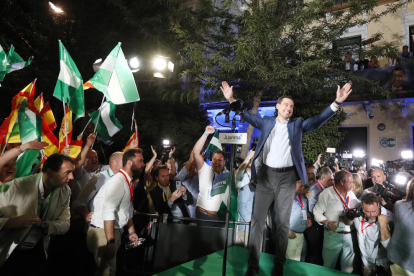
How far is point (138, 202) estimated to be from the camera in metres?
5.62

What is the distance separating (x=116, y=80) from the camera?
19.8 feet

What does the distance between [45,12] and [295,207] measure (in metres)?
14.2

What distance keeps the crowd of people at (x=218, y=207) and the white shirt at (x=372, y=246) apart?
0.05 ft

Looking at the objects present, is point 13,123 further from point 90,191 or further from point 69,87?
point 90,191

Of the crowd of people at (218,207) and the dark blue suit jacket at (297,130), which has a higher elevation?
the dark blue suit jacket at (297,130)

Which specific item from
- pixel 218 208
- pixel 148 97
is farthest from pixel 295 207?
pixel 148 97

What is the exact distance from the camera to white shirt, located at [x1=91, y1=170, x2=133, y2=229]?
3.64 metres

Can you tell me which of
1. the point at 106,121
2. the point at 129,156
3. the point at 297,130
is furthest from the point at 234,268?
the point at 106,121

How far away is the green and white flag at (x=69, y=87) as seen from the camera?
5566 mm

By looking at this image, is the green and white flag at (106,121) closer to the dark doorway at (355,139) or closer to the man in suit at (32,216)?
the man in suit at (32,216)

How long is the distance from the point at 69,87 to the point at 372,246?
603 centimetres

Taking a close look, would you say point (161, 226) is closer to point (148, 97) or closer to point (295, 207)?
point (295, 207)

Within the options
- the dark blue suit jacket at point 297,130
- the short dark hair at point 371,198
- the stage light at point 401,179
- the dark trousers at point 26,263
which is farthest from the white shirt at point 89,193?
the stage light at point 401,179

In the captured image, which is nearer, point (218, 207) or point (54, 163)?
point (54, 163)
